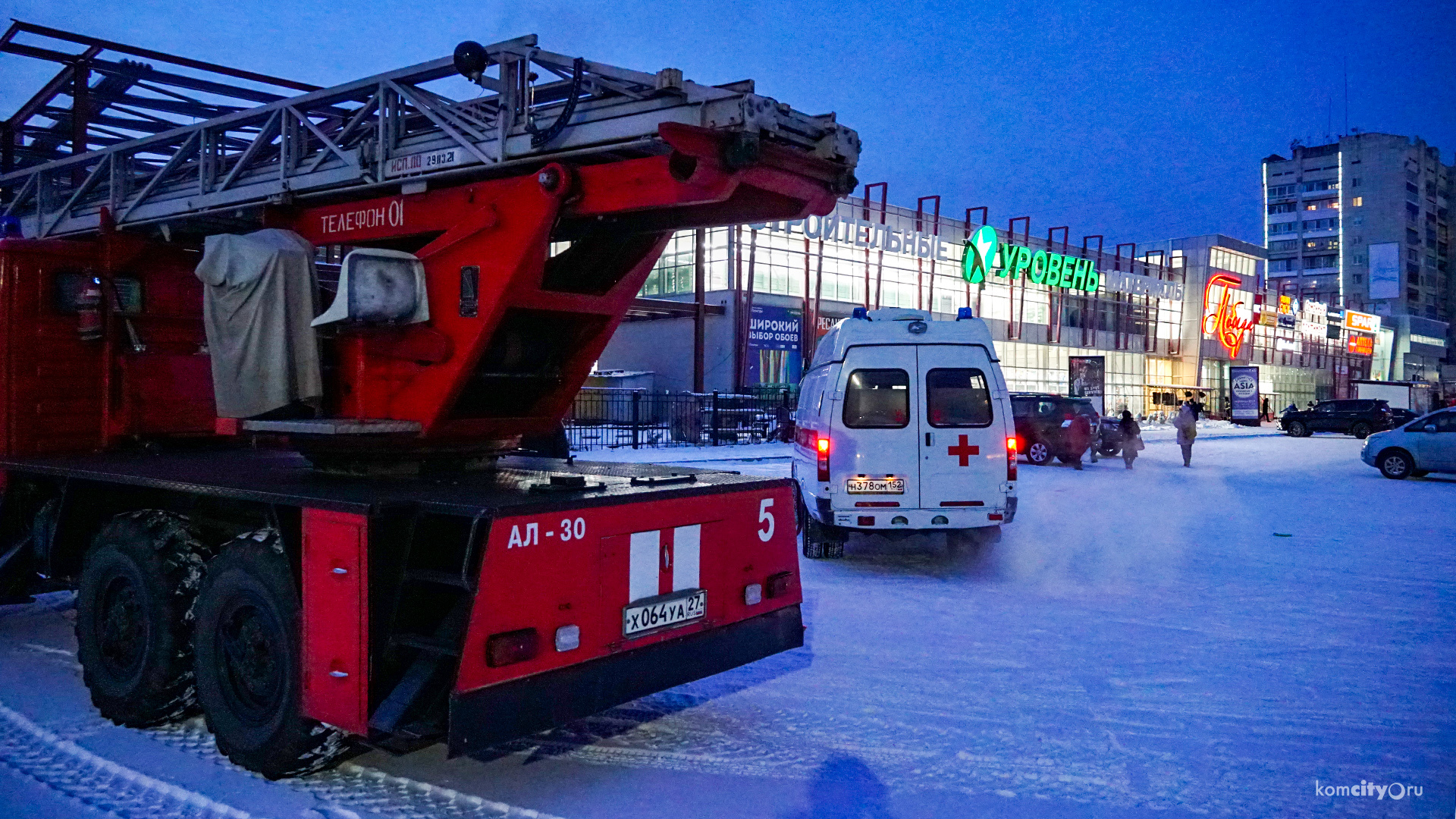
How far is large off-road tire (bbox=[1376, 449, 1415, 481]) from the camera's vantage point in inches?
786

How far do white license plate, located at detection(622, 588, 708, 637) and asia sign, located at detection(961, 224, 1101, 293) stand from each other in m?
41.2

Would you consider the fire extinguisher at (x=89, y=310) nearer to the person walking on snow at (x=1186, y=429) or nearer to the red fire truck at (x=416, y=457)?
the red fire truck at (x=416, y=457)

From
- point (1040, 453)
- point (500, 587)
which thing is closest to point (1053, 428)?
point (1040, 453)

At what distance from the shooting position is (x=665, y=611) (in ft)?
14.6

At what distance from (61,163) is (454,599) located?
17.3 ft

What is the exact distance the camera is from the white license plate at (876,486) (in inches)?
366

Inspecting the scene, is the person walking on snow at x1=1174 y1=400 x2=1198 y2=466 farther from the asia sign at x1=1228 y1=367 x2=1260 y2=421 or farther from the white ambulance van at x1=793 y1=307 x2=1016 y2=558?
the asia sign at x1=1228 y1=367 x2=1260 y2=421

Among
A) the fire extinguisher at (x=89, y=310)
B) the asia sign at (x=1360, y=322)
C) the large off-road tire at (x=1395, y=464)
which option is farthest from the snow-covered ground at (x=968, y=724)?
the asia sign at (x=1360, y=322)

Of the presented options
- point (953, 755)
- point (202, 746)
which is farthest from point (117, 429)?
point (953, 755)

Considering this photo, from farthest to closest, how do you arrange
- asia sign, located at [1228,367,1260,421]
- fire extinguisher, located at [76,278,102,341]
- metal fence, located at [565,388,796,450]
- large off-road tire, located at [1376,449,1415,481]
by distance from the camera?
1. asia sign, located at [1228,367,1260,421]
2. metal fence, located at [565,388,796,450]
3. large off-road tire, located at [1376,449,1415,481]
4. fire extinguisher, located at [76,278,102,341]

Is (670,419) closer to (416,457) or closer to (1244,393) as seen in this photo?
(416,457)

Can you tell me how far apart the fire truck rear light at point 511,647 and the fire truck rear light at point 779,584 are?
151cm

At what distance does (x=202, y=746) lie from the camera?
15.5 feet

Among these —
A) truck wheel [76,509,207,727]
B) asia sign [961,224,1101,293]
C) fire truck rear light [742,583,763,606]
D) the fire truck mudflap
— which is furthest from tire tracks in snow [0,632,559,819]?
asia sign [961,224,1101,293]
